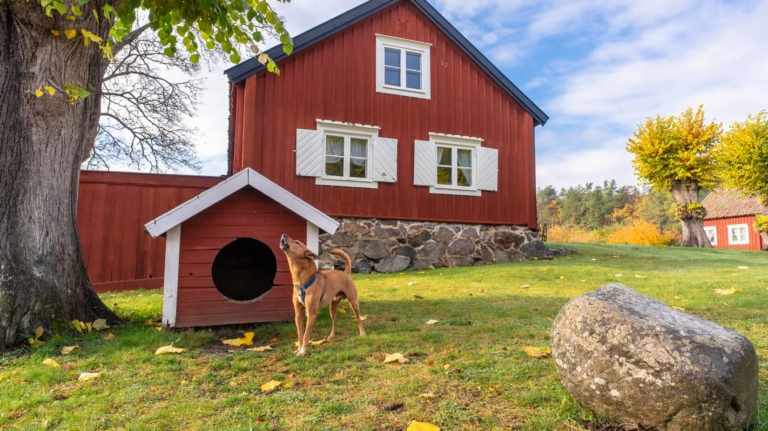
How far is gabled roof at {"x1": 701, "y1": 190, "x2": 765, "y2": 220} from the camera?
27.9m

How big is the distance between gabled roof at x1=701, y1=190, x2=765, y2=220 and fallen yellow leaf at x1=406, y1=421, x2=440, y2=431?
31904 millimetres

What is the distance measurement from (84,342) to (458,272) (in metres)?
7.26

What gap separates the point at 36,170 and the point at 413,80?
936 centimetres

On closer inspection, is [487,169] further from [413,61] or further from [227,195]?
[227,195]

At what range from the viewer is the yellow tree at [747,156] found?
19.5 metres

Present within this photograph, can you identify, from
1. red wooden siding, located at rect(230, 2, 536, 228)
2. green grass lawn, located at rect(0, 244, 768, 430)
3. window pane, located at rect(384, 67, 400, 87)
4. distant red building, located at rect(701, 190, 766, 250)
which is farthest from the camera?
distant red building, located at rect(701, 190, 766, 250)

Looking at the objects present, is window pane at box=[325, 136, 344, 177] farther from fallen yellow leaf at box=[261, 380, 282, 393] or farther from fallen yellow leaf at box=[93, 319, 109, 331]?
fallen yellow leaf at box=[261, 380, 282, 393]

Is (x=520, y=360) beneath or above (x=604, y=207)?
beneath

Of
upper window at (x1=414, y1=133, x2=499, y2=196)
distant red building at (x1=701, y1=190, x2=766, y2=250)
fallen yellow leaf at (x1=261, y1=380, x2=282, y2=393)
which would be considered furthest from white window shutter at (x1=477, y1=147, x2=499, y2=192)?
distant red building at (x1=701, y1=190, x2=766, y2=250)

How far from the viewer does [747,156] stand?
19500mm

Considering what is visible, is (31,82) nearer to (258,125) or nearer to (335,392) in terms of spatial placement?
(335,392)

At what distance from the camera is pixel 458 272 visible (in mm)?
9641

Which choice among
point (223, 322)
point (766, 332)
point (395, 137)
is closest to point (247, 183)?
point (223, 322)

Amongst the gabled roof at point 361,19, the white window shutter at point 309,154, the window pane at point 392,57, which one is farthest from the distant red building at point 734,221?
the white window shutter at point 309,154
